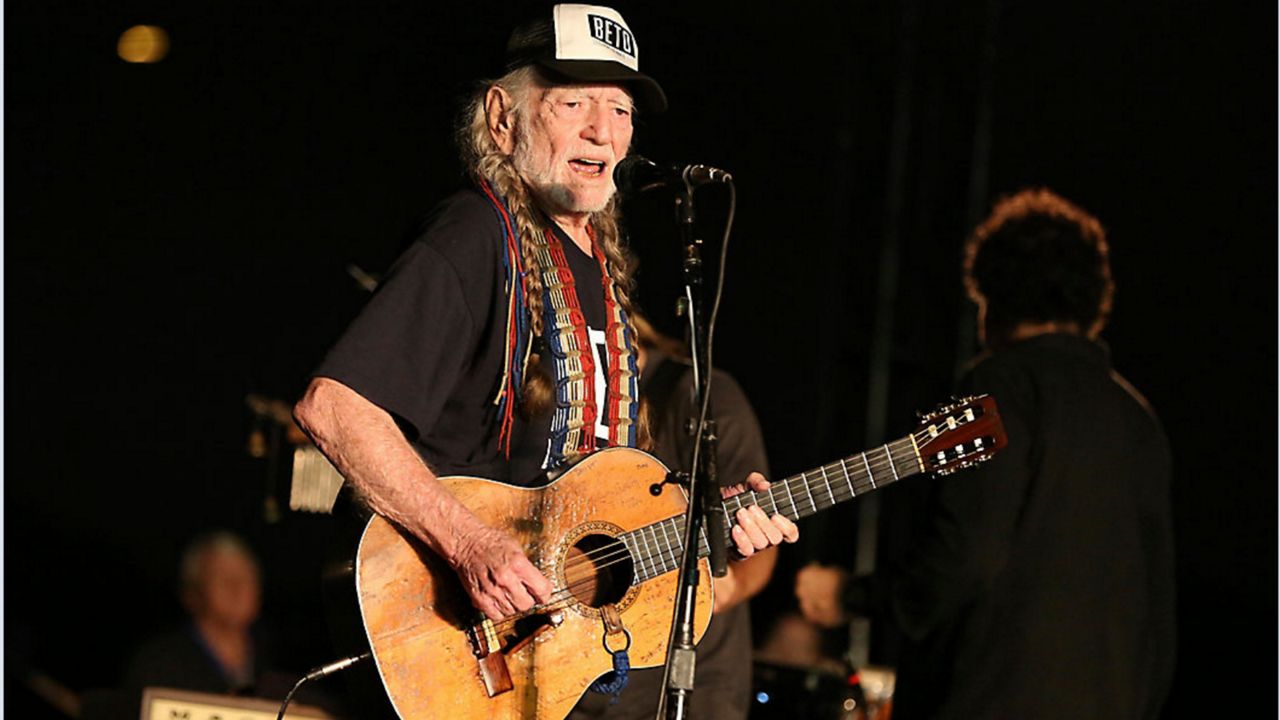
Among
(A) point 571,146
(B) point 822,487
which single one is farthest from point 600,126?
(B) point 822,487

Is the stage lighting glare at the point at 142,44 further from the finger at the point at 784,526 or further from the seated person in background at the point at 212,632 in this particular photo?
the finger at the point at 784,526

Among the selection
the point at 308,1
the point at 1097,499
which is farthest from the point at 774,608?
the point at 308,1

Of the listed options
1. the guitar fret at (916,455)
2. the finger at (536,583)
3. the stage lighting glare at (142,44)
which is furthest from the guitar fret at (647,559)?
the stage lighting glare at (142,44)

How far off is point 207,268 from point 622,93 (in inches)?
166

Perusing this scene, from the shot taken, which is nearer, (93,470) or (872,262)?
(872,262)

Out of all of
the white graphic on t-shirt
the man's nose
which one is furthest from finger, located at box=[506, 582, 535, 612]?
the man's nose

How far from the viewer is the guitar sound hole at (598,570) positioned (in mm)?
2855

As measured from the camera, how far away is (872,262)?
19.3 ft

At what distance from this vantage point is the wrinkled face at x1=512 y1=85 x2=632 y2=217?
307 centimetres

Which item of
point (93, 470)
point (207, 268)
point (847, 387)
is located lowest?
point (93, 470)

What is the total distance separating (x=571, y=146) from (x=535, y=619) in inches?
41.4

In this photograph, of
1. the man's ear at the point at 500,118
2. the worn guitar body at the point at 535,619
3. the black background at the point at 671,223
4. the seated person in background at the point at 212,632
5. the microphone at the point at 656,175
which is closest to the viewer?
the microphone at the point at 656,175

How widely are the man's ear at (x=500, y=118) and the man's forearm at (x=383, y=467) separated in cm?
81

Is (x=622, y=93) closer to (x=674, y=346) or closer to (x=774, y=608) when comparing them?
(x=674, y=346)
